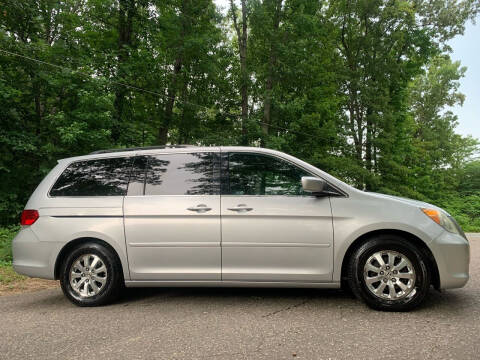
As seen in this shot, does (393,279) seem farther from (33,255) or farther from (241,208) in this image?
(33,255)

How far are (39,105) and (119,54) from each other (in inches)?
152

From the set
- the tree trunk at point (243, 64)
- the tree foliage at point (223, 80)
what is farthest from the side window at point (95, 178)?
the tree trunk at point (243, 64)

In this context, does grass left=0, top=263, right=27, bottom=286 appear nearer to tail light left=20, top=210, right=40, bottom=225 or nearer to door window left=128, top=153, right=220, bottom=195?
tail light left=20, top=210, right=40, bottom=225

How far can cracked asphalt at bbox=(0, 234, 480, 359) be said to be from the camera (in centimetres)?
292

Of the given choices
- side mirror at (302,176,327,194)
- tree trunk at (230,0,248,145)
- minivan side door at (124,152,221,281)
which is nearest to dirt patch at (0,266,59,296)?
minivan side door at (124,152,221,281)

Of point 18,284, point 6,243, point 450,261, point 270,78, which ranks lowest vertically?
point 18,284

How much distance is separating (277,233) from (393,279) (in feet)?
4.26

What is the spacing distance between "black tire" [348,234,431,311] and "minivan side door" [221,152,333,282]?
0.92 feet

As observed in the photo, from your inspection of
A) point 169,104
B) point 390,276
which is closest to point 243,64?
point 169,104

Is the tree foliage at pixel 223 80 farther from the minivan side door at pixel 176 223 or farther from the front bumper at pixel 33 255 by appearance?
the minivan side door at pixel 176 223

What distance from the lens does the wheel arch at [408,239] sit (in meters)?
3.88

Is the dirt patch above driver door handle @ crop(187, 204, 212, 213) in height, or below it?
below

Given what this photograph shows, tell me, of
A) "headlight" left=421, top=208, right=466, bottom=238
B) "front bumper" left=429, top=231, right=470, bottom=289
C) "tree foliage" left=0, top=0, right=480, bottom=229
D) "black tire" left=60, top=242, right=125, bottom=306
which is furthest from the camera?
"tree foliage" left=0, top=0, right=480, bottom=229

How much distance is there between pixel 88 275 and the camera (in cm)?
429
